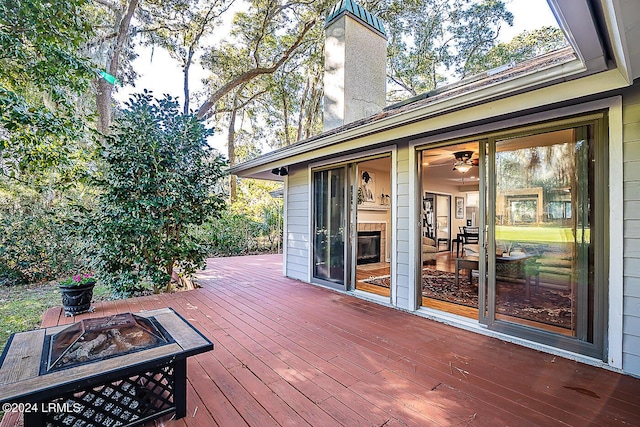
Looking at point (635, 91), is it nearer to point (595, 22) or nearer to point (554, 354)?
point (595, 22)

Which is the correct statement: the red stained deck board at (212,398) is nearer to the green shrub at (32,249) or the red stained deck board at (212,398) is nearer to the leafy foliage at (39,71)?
the leafy foliage at (39,71)

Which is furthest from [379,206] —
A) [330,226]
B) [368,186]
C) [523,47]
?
[523,47]

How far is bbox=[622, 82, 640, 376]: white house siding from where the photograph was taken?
7.61 feet

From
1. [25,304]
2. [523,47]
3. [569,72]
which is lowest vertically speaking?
[25,304]

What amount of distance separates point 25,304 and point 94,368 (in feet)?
16.3

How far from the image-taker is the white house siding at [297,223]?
5797 millimetres

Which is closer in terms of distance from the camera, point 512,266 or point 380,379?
point 380,379

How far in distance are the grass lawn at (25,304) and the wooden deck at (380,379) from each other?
1.58 ft

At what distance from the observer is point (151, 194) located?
471 cm

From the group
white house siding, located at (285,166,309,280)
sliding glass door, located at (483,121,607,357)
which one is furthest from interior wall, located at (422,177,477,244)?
sliding glass door, located at (483,121,607,357)

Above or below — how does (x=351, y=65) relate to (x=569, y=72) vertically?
above

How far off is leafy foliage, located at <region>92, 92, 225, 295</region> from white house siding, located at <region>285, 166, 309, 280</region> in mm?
1541

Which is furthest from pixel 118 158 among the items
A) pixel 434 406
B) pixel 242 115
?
pixel 242 115

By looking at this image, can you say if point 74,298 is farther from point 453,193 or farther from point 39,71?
point 453,193
